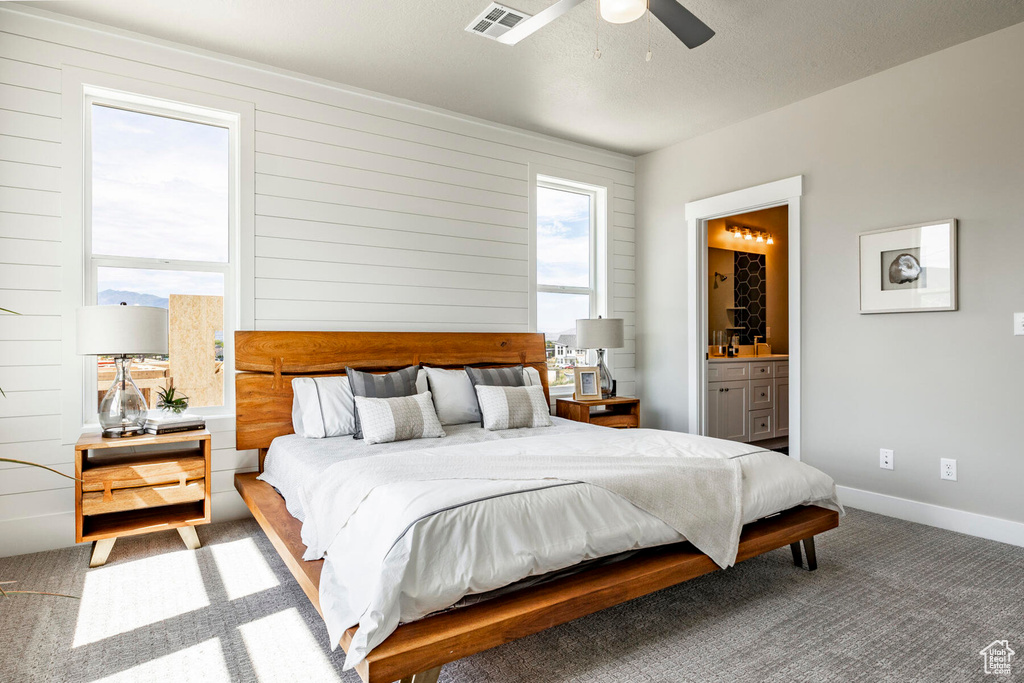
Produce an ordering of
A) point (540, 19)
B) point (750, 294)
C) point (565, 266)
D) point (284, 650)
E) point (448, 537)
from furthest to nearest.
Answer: point (750, 294), point (565, 266), point (540, 19), point (284, 650), point (448, 537)

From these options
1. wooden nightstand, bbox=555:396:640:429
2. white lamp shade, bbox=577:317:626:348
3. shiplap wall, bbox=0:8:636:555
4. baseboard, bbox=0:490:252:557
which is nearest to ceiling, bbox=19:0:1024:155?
shiplap wall, bbox=0:8:636:555

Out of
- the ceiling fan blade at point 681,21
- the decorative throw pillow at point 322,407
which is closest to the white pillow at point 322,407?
the decorative throw pillow at point 322,407

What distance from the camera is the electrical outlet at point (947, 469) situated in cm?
339

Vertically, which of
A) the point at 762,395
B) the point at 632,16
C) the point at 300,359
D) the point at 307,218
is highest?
the point at 632,16

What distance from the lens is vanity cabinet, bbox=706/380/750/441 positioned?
5176mm

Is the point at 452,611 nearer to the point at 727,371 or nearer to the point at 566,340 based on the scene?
the point at 566,340

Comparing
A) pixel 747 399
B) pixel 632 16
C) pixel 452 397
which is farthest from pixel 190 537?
pixel 747 399

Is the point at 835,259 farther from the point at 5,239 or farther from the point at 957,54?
the point at 5,239

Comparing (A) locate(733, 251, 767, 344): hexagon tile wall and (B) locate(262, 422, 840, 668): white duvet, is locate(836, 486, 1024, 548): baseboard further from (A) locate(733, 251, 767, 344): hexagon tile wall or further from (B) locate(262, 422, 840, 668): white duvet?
(A) locate(733, 251, 767, 344): hexagon tile wall

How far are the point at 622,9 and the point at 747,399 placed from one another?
13.9ft

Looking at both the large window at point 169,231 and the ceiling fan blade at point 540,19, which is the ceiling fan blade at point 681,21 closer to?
the ceiling fan blade at point 540,19

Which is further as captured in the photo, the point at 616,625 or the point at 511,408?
the point at 511,408

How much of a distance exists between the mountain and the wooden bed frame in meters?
0.52

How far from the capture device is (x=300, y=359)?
369cm
